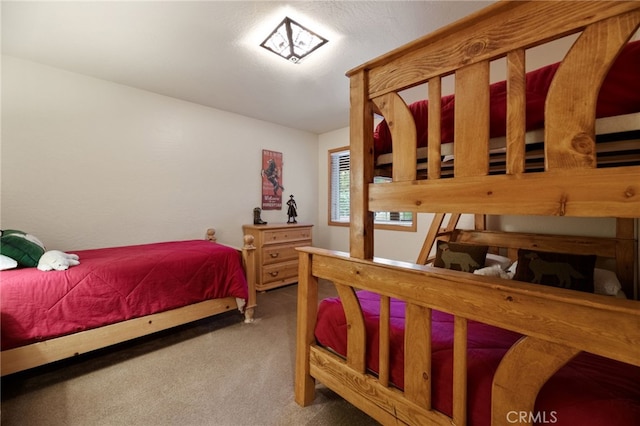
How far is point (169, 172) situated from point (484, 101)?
10.7 ft

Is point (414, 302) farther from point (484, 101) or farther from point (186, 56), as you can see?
point (186, 56)

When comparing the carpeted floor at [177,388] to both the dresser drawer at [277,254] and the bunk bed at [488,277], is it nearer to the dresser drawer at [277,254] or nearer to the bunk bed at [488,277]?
the bunk bed at [488,277]

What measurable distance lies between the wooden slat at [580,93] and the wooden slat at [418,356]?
644 mm

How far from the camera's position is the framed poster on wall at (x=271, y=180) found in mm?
3982

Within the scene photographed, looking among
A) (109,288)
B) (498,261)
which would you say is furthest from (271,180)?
(498,261)

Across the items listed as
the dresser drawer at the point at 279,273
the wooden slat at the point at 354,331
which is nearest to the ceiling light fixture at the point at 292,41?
the wooden slat at the point at 354,331

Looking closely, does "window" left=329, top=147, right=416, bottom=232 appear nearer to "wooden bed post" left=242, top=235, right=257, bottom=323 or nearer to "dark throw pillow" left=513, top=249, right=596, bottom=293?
"wooden bed post" left=242, top=235, right=257, bottom=323

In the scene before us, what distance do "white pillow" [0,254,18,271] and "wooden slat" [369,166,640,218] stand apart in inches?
98.7

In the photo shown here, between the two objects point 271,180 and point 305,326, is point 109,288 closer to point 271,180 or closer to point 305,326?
point 305,326

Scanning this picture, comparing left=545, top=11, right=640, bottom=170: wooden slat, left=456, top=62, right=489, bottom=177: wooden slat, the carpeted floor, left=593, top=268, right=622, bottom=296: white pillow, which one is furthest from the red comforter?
left=593, top=268, right=622, bottom=296: white pillow

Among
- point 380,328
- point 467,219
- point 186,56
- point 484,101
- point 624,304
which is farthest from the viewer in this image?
point 467,219

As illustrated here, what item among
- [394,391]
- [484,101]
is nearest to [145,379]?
[394,391]

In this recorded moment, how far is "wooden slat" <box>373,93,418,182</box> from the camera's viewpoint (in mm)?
999

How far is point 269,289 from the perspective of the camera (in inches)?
141
